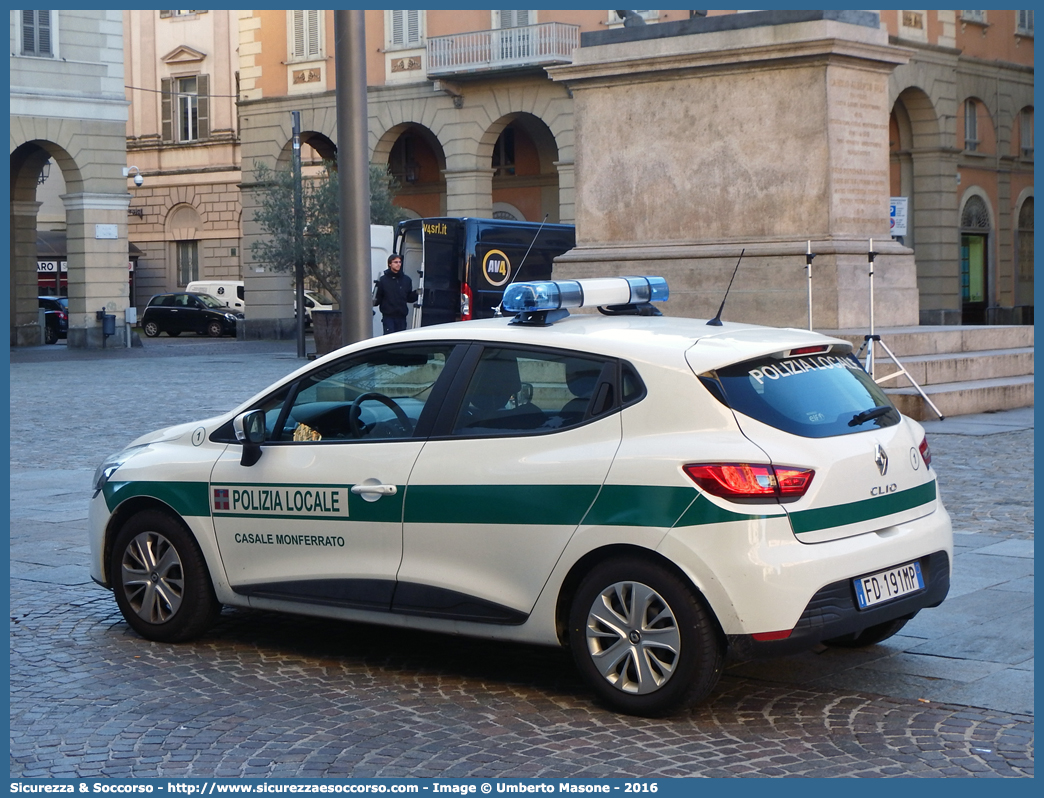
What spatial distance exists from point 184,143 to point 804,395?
176 ft

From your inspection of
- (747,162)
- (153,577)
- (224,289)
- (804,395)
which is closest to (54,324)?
(224,289)

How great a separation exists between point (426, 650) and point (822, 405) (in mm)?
2083

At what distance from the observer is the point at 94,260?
3850 cm

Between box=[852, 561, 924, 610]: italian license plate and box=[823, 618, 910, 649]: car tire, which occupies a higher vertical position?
box=[852, 561, 924, 610]: italian license plate

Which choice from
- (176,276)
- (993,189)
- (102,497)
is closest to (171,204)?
(176,276)

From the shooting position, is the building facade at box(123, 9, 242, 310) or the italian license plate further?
the building facade at box(123, 9, 242, 310)

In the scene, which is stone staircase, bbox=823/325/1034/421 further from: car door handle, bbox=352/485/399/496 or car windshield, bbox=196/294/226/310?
car windshield, bbox=196/294/226/310

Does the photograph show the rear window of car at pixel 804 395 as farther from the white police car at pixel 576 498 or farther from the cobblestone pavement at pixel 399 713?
the cobblestone pavement at pixel 399 713

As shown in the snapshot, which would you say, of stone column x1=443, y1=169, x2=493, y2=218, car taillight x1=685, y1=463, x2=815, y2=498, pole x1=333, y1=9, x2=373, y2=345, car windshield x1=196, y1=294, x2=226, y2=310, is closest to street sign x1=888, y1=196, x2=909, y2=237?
pole x1=333, y1=9, x2=373, y2=345

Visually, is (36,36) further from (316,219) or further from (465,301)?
(465,301)

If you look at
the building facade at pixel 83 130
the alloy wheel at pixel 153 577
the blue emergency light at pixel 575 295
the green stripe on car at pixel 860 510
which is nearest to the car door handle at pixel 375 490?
the blue emergency light at pixel 575 295

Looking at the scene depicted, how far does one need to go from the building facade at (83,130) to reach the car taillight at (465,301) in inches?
619

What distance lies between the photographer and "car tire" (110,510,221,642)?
21.9ft

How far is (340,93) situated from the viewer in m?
9.30
